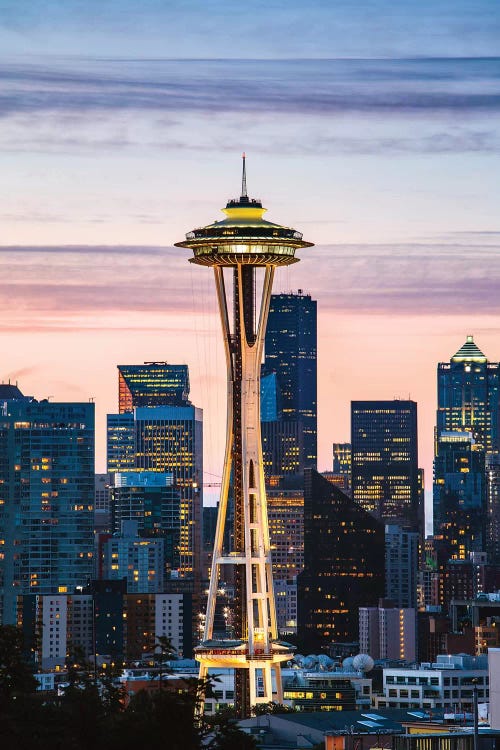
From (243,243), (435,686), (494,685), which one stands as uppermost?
(243,243)

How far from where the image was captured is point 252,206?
149m

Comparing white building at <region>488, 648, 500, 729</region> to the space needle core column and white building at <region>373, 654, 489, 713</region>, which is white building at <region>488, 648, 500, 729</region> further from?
white building at <region>373, 654, 489, 713</region>

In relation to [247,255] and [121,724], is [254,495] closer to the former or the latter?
[247,255]

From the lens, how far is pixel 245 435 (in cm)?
14325

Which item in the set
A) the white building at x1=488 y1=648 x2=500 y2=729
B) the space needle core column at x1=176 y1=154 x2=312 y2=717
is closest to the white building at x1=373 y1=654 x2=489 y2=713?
the space needle core column at x1=176 y1=154 x2=312 y2=717

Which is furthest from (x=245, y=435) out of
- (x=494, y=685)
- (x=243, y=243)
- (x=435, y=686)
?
(x=494, y=685)

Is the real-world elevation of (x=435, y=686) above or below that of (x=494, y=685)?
below

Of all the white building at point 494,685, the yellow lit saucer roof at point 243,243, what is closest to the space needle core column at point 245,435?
the yellow lit saucer roof at point 243,243

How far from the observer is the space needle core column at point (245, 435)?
5640 inches

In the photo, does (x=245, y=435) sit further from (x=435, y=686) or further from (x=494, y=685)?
(x=494, y=685)

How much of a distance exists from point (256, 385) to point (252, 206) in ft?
39.5

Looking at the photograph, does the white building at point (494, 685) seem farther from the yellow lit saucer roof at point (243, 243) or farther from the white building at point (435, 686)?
the white building at point (435, 686)

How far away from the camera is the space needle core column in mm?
143250

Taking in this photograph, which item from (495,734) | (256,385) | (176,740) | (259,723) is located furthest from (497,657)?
(256,385)
